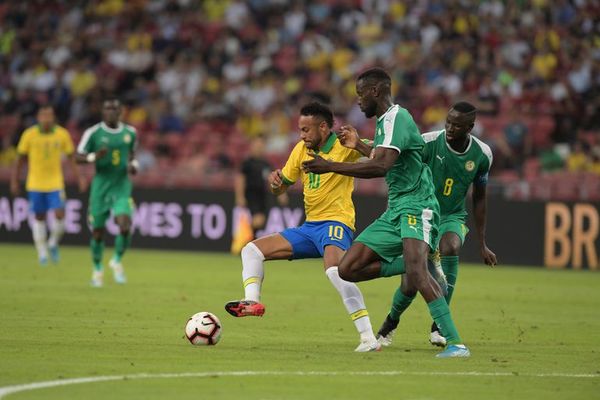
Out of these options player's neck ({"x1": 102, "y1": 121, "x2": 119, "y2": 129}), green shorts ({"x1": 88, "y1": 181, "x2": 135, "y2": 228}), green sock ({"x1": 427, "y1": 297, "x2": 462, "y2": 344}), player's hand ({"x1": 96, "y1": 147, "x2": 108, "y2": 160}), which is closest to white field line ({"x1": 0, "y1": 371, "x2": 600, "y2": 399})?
green sock ({"x1": 427, "y1": 297, "x2": 462, "y2": 344})

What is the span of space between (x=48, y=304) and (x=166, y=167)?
1228cm

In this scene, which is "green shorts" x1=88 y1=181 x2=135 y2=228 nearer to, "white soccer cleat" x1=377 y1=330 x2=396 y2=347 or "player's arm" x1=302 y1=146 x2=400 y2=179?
"white soccer cleat" x1=377 y1=330 x2=396 y2=347

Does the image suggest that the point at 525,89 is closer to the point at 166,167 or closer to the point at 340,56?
the point at 340,56

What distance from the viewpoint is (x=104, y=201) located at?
17.7 m

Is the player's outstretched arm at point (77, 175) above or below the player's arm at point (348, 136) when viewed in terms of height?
below

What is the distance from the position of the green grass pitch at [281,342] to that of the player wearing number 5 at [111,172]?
2.67 ft

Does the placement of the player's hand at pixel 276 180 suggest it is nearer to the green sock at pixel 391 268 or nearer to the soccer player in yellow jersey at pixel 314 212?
the soccer player in yellow jersey at pixel 314 212

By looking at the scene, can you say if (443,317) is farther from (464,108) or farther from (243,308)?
(464,108)

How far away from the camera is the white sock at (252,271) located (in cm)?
1070

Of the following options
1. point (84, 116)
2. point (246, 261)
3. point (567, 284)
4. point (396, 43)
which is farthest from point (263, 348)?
point (84, 116)

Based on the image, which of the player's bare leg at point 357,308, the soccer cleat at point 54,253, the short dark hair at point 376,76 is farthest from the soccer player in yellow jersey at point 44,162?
the short dark hair at point 376,76

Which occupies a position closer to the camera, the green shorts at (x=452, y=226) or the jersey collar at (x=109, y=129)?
the green shorts at (x=452, y=226)

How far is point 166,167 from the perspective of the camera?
26.3 m

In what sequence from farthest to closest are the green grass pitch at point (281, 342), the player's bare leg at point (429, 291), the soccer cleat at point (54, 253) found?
the soccer cleat at point (54, 253) < the player's bare leg at point (429, 291) < the green grass pitch at point (281, 342)
